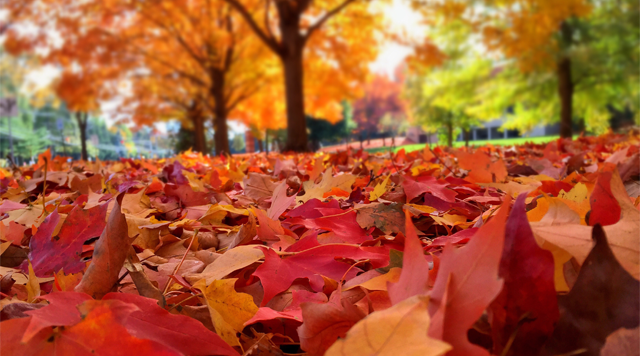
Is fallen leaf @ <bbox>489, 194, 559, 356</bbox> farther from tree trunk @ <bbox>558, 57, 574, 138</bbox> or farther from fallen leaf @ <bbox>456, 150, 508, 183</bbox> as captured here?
tree trunk @ <bbox>558, 57, 574, 138</bbox>

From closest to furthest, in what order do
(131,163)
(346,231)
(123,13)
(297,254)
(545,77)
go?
(297,254)
(346,231)
(131,163)
(123,13)
(545,77)

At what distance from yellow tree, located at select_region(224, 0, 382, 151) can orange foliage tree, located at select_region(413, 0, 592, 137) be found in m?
1.90

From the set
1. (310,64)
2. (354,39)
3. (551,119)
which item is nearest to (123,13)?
(310,64)

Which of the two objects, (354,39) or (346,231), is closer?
(346,231)

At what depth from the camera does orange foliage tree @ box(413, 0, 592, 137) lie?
8.65 m

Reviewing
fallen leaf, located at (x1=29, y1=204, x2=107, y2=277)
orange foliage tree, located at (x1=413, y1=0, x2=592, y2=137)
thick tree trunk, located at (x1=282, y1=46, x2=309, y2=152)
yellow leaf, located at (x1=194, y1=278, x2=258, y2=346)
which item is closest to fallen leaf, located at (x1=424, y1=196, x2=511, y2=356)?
yellow leaf, located at (x1=194, y1=278, x2=258, y2=346)

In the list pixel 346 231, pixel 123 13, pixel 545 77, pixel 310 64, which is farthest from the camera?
pixel 545 77

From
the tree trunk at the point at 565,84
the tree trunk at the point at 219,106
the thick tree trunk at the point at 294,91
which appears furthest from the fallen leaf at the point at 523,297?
the tree trunk at the point at 565,84

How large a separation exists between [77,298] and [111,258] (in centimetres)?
10

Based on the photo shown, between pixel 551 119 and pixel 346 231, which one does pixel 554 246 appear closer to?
pixel 346 231

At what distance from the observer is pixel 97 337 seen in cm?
34

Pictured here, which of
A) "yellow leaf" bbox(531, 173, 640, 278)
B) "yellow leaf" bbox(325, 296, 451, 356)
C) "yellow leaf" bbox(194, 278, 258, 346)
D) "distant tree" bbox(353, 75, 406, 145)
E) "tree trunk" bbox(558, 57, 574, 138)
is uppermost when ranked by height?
"distant tree" bbox(353, 75, 406, 145)

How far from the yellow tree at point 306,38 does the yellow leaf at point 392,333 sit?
6.42m

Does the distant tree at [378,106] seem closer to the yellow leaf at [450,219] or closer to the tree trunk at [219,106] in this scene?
the tree trunk at [219,106]
